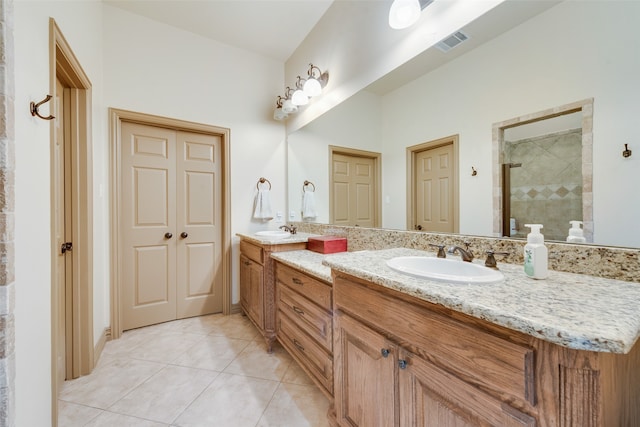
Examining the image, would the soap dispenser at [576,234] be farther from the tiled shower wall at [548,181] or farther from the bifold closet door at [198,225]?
the bifold closet door at [198,225]

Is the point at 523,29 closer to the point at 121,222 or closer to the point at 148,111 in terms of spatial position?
the point at 148,111

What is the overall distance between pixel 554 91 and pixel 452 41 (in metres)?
0.54

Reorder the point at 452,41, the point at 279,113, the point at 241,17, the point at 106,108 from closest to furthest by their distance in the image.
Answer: the point at 452,41
the point at 106,108
the point at 241,17
the point at 279,113

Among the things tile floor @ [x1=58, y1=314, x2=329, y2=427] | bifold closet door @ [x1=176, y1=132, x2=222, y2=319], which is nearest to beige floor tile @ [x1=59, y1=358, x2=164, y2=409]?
tile floor @ [x1=58, y1=314, x2=329, y2=427]

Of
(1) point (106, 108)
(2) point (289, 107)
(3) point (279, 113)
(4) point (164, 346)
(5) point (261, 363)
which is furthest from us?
(3) point (279, 113)

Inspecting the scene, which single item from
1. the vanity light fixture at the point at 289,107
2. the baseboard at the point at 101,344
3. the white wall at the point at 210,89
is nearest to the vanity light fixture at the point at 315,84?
the vanity light fixture at the point at 289,107

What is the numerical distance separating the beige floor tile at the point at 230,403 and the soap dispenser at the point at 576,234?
1.62m

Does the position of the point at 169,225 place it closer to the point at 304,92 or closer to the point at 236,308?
the point at 236,308

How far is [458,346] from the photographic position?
0.66 meters

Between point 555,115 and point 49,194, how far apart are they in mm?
2113

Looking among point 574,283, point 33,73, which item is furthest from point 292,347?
point 33,73

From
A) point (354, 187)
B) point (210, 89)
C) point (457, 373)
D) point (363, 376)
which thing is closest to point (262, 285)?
point (354, 187)

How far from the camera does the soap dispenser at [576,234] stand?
2.98ft

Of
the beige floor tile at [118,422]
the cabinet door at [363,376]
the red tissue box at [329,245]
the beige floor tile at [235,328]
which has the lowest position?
the beige floor tile at [118,422]
